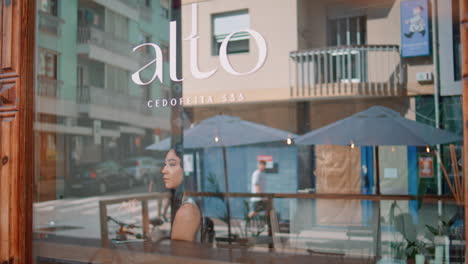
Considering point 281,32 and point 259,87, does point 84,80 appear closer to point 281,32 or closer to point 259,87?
point 259,87

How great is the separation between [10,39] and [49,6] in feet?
1.68

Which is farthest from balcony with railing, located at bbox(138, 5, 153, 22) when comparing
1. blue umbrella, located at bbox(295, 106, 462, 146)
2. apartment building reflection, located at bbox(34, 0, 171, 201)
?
blue umbrella, located at bbox(295, 106, 462, 146)

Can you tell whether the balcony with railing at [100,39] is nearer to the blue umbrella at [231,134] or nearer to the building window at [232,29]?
the building window at [232,29]

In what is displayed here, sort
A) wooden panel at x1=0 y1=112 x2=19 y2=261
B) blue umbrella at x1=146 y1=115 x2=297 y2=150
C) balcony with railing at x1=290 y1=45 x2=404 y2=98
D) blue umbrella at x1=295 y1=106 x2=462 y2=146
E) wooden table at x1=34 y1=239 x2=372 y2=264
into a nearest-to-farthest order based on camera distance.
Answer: wooden panel at x1=0 y1=112 x2=19 y2=261, wooden table at x1=34 y1=239 x2=372 y2=264, blue umbrella at x1=295 y1=106 x2=462 y2=146, balcony with railing at x1=290 y1=45 x2=404 y2=98, blue umbrella at x1=146 y1=115 x2=297 y2=150

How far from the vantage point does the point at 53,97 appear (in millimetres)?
2791

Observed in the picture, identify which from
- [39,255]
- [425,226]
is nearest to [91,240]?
[39,255]

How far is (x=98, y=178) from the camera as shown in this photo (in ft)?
11.9

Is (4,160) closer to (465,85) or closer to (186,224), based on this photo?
(186,224)

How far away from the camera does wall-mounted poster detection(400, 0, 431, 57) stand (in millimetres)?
3392

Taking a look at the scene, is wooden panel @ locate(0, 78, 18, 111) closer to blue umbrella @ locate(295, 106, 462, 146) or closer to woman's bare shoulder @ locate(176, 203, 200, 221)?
woman's bare shoulder @ locate(176, 203, 200, 221)

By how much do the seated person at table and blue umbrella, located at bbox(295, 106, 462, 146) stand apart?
2.04 m

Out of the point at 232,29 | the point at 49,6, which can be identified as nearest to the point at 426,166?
the point at 232,29

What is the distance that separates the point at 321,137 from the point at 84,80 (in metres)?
3.09

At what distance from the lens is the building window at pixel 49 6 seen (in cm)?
265
